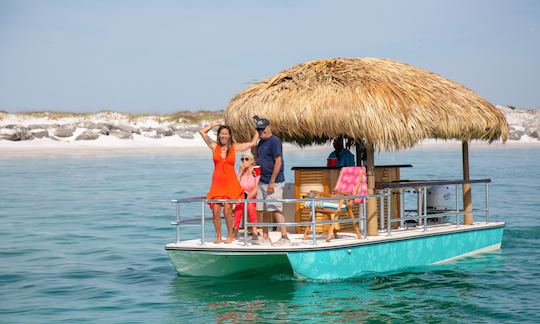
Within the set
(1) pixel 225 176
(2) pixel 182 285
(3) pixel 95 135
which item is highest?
(3) pixel 95 135

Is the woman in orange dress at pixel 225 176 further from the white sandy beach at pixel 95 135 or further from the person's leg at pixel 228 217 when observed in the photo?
the white sandy beach at pixel 95 135

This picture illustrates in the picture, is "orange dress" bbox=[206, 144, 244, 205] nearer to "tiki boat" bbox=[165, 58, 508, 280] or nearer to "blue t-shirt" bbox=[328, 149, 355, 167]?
"tiki boat" bbox=[165, 58, 508, 280]

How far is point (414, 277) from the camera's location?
1298 centimetres

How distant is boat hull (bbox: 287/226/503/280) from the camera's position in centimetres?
1180

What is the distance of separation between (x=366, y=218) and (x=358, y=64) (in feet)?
8.07

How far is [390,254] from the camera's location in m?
12.8

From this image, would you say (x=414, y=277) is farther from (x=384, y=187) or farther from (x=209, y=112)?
(x=209, y=112)

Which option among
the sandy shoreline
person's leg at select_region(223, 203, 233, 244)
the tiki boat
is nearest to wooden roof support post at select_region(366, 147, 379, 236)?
the tiki boat

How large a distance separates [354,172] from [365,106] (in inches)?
37.3

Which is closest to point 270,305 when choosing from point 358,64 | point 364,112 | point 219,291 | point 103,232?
point 219,291

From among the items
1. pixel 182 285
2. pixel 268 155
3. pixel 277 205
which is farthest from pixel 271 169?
pixel 182 285

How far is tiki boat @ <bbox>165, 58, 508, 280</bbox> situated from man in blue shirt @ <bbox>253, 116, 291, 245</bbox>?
1.12ft

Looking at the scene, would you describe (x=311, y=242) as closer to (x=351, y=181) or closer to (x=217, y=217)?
(x=351, y=181)

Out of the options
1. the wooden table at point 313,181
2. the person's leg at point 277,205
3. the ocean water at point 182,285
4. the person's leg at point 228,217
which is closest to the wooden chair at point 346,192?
the wooden table at point 313,181
